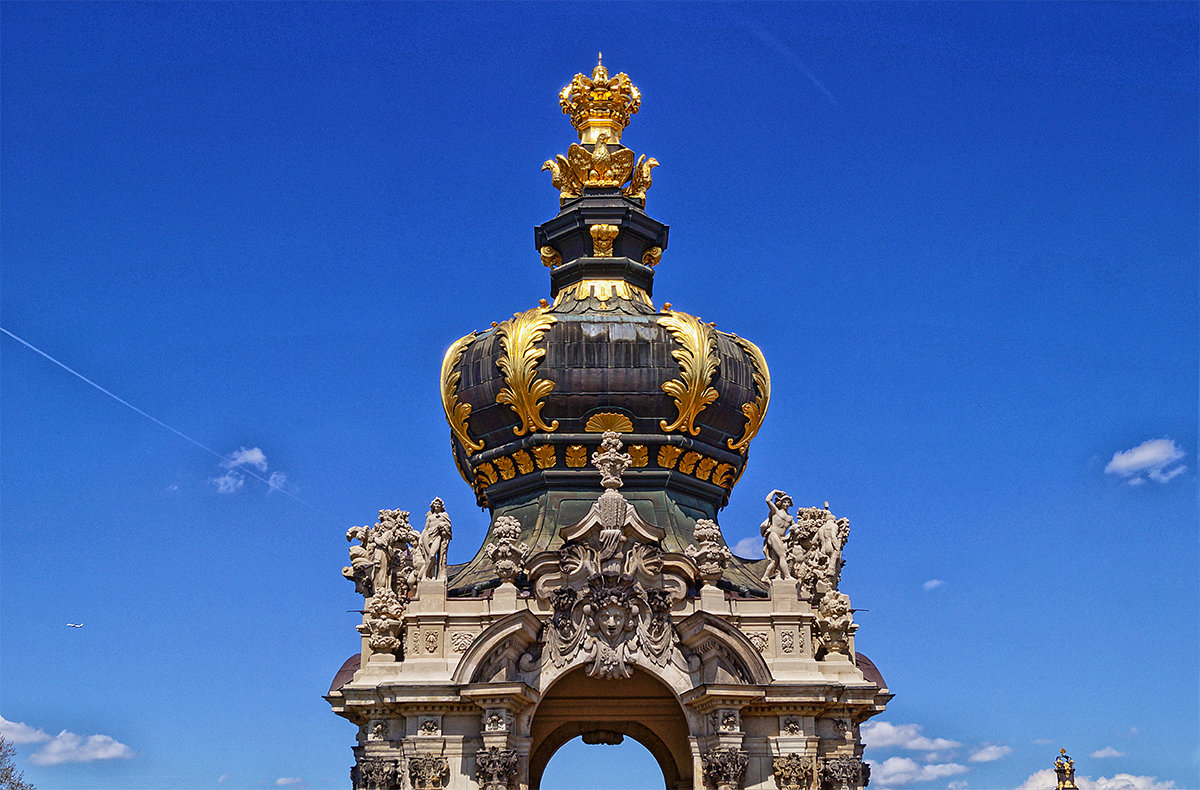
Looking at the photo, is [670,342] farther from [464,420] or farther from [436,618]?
[436,618]

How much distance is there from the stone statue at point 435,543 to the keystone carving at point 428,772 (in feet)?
13.2

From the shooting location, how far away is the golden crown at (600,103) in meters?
43.4

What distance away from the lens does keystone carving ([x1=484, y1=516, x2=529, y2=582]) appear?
114 ft

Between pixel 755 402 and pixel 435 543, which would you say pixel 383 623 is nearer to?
pixel 435 543

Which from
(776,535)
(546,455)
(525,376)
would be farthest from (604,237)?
(776,535)

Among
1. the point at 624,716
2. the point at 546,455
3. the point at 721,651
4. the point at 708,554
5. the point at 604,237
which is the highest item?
the point at 604,237

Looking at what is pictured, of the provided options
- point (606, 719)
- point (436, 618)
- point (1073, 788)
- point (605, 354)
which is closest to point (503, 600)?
point (436, 618)

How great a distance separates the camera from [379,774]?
33.6 meters

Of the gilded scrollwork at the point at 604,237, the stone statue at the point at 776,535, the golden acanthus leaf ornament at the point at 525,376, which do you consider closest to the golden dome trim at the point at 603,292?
the gilded scrollwork at the point at 604,237

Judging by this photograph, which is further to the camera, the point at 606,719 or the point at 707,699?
the point at 606,719

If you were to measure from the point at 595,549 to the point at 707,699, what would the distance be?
4.07m

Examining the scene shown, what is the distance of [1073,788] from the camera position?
5438cm

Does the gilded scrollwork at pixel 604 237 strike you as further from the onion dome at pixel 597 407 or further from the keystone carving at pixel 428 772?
the keystone carving at pixel 428 772

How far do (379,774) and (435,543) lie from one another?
523 cm
